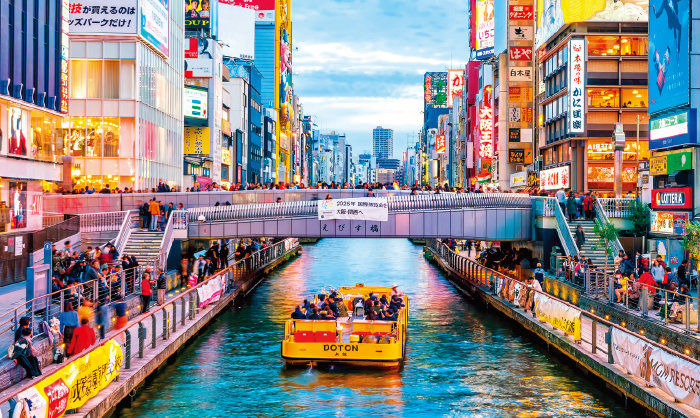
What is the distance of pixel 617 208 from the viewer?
156ft

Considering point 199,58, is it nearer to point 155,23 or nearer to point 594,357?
point 155,23

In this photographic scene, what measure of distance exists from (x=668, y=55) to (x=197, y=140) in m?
65.8

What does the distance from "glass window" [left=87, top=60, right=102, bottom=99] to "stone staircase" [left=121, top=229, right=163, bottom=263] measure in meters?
24.7

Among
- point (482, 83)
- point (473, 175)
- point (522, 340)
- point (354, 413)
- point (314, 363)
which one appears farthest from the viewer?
point (473, 175)

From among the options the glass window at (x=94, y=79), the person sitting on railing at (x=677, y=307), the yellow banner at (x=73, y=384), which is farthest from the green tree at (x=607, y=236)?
the glass window at (x=94, y=79)

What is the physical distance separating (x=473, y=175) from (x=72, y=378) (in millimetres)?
121725

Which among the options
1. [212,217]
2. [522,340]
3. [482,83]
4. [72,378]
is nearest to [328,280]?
[212,217]

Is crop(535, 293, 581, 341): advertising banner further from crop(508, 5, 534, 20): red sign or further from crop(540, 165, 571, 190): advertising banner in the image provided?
crop(508, 5, 534, 20): red sign

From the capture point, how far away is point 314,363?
A: 1090 inches

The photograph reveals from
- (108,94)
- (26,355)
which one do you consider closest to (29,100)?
Answer: (108,94)

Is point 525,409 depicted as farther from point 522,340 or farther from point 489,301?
point 489,301

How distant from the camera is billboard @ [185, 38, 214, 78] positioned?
105 m

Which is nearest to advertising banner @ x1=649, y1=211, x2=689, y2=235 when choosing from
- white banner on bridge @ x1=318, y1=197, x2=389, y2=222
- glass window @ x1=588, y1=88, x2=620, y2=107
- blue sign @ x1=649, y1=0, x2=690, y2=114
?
blue sign @ x1=649, y1=0, x2=690, y2=114

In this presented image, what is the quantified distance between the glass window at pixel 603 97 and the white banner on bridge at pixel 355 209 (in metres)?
33.3
